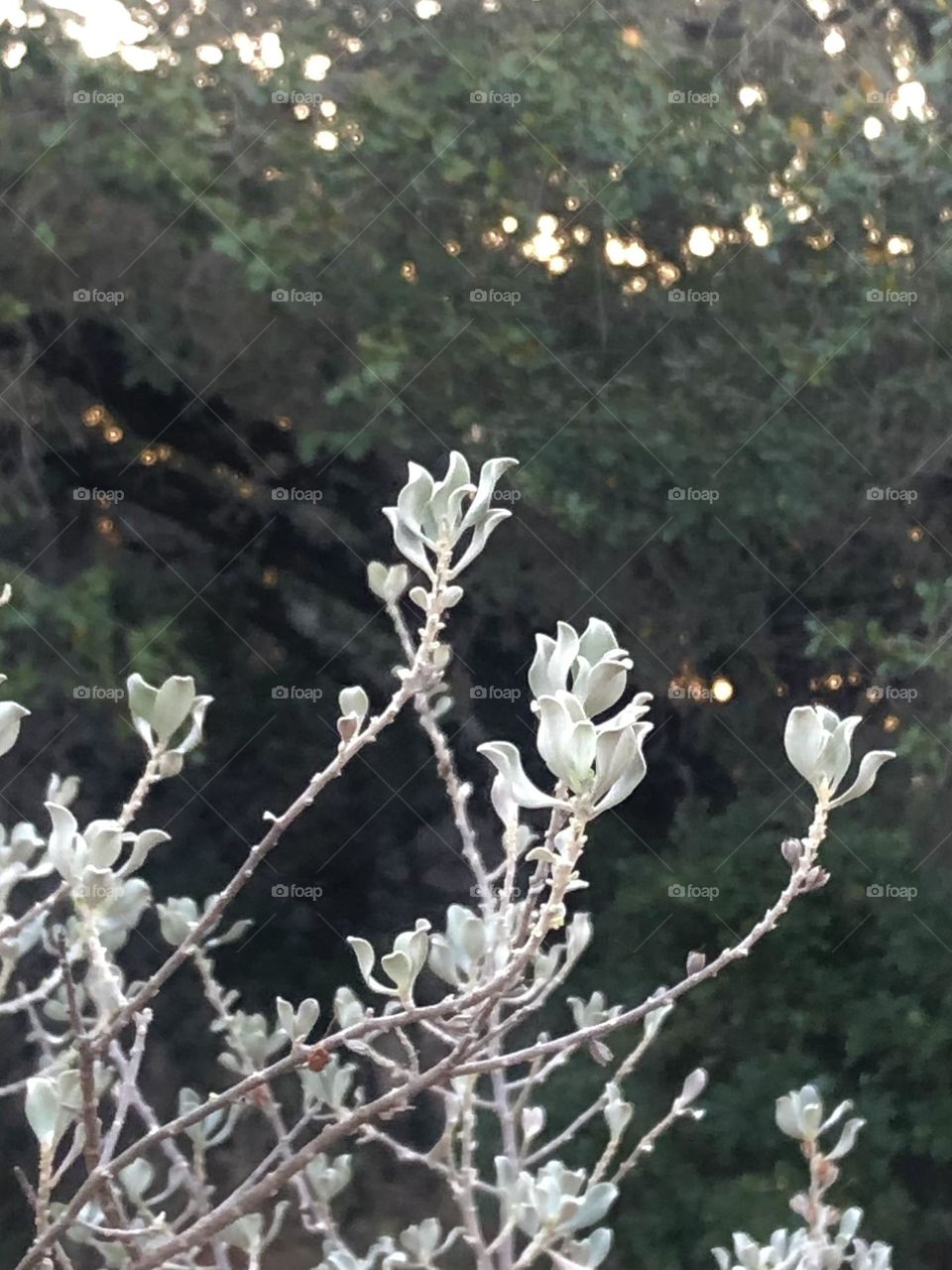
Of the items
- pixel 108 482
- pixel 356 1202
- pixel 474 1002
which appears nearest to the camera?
pixel 474 1002

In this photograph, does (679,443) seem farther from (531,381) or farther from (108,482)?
(108,482)

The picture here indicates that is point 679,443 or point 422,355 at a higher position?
point 422,355

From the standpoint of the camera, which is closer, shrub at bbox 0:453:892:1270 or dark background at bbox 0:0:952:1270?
shrub at bbox 0:453:892:1270

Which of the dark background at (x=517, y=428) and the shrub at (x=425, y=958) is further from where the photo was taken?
the dark background at (x=517, y=428)

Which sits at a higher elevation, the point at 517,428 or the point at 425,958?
the point at 425,958

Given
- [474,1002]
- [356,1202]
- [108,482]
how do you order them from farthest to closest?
[108,482] < [356,1202] < [474,1002]

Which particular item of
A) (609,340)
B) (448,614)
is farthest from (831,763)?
(609,340)

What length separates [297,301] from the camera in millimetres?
1624

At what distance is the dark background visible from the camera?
5.15 feet

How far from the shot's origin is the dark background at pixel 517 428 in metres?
1.57

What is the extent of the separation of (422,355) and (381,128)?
31cm

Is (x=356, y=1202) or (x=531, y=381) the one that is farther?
(x=531, y=381)

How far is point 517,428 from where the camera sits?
1625 mm

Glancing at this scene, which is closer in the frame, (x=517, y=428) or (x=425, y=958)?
(x=425, y=958)
